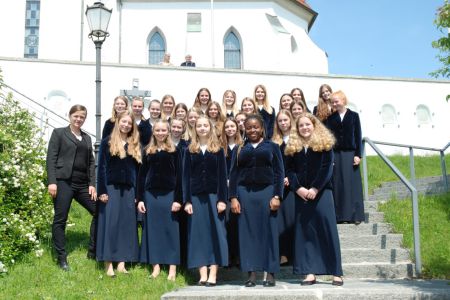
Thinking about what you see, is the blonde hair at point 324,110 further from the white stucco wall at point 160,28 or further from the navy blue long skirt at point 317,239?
the white stucco wall at point 160,28

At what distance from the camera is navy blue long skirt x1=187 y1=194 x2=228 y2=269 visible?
6.19 m

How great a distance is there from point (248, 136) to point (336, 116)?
213 centimetres

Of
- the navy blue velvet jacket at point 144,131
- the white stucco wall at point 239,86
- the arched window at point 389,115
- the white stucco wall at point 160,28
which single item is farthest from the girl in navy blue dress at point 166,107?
the white stucco wall at point 160,28

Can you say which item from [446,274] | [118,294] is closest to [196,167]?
[118,294]

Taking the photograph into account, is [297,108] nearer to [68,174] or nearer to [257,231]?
[257,231]

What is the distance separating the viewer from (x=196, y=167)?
6406 mm

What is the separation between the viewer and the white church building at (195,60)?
59.6 feet

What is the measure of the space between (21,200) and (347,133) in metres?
4.92

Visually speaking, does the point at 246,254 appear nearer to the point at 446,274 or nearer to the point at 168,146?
the point at 168,146

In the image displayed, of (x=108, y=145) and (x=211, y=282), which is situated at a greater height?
(x=108, y=145)

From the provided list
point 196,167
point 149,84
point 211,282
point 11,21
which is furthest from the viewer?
point 11,21

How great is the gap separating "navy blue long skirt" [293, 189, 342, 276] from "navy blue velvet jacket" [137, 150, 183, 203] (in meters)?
1.59

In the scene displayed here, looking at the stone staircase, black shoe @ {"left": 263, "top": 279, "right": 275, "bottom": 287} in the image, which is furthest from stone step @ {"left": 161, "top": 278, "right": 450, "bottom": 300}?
black shoe @ {"left": 263, "top": 279, "right": 275, "bottom": 287}

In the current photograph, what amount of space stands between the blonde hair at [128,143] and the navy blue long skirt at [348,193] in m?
3.02
